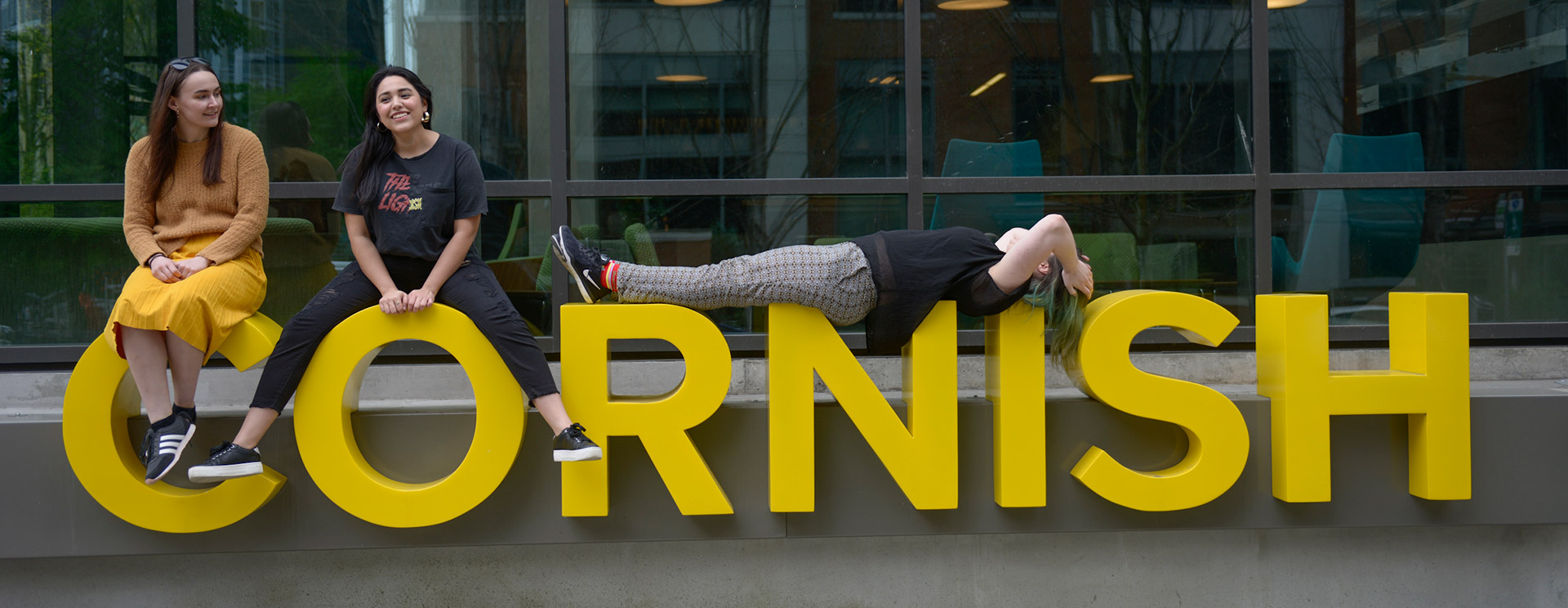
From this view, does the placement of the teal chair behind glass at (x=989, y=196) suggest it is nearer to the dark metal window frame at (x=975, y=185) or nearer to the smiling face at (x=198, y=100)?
the dark metal window frame at (x=975, y=185)

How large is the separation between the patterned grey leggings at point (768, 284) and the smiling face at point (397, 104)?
3.05ft

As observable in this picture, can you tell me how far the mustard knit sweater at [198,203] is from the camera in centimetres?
336

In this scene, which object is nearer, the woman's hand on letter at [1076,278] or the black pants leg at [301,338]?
the black pants leg at [301,338]

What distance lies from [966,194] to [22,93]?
449 cm

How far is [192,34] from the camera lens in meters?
4.41

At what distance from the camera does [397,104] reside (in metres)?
3.36

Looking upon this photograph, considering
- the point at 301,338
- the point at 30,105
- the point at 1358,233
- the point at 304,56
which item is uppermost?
the point at 304,56

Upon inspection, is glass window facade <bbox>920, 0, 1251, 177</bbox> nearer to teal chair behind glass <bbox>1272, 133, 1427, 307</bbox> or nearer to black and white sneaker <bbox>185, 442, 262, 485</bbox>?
teal chair behind glass <bbox>1272, 133, 1427, 307</bbox>

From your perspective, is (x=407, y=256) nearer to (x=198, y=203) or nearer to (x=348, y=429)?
(x=348, y=429)

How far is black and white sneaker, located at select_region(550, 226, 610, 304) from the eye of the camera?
3.46 metres

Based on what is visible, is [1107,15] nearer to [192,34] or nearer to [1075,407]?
Answer: [1075,407]

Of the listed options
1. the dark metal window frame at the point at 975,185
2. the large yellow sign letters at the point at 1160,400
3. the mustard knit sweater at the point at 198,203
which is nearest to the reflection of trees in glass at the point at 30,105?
the dark metal window frame at the point at 975,185

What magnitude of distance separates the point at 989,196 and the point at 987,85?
1.87 feet

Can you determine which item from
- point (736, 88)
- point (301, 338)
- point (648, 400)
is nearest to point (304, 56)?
point (301, 338)
